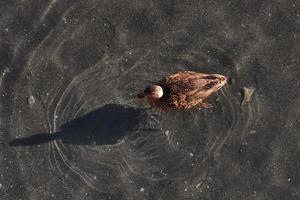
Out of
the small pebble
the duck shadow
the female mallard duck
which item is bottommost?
the duck shadow

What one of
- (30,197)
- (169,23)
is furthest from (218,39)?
(30,197)

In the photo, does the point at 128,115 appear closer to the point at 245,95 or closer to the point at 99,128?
the point at 99,128

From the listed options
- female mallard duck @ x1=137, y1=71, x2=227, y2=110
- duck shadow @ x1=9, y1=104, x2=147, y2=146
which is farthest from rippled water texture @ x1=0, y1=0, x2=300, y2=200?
female mallard duck @ x1=137, y1=71, x2=227, y2=110

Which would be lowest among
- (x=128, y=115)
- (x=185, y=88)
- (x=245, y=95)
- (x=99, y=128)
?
(x=99, y=128)

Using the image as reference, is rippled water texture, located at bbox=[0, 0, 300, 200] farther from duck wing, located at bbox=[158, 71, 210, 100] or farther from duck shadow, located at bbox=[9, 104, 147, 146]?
duck wing, located at bbox=[158, 71, 210, 100]

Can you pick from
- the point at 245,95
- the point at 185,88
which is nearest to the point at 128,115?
the point at 185,88

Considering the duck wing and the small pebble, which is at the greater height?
the duck wing

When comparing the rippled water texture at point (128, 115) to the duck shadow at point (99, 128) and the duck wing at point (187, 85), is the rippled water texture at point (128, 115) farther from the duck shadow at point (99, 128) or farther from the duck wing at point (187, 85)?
the duck wing at point (187, 85)
